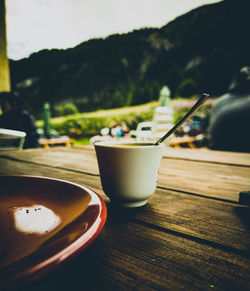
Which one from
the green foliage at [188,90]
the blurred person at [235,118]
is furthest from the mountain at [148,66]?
the blurred person at [235,118]

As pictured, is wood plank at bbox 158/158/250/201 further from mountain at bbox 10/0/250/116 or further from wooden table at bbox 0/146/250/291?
mountain at bbox 10/0/250/116

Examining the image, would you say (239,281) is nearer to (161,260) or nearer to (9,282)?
(161,260)

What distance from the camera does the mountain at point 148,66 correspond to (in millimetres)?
10312

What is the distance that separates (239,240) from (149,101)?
1071 centimetres

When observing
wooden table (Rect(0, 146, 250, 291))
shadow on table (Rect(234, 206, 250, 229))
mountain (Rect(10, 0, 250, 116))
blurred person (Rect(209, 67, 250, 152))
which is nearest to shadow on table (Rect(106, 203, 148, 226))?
wooden table (Rect(0, 146, 250, 291))

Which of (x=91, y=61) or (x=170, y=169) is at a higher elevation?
(x=91, y=61)

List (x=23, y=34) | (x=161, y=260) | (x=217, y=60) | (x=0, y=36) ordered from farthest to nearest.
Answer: (x=217, y=60) → (x=0, y=36) → (x=23, y=34) → (x=161, y=260)

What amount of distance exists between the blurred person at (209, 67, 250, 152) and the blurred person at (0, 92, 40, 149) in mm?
2254

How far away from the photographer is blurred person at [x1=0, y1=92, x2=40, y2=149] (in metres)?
2.49

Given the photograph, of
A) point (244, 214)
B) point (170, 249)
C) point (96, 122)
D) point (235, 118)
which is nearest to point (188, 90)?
point (96, 122)

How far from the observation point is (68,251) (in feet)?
0.58

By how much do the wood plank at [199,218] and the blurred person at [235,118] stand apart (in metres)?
2.06

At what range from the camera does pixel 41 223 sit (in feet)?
0.98

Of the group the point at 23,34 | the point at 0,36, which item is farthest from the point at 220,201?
the point at 0,36
